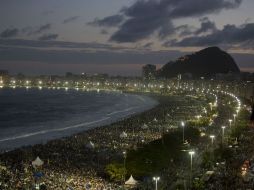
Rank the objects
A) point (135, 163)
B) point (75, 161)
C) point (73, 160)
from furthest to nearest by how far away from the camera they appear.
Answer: point (73, 160) < point (75, 161) < point (135, 163)

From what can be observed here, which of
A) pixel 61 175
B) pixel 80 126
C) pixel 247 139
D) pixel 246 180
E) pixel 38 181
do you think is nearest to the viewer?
pixel 246 180

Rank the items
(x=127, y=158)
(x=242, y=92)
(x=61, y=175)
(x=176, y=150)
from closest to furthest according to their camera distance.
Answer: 1. (x=61, y=175)
2. (x=127, y=158)
3. (x=176, y=150)
4. (x=242, y=92)

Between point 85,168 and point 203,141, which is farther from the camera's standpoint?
point 203,141

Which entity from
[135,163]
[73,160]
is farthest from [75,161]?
[135,163]

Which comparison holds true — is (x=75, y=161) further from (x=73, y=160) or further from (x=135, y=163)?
(x=135, y=163)

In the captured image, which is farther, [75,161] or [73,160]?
[73,160]

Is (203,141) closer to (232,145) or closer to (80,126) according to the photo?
(232,145)

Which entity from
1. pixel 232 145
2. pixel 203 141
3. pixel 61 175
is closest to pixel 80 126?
pixel 203 141
